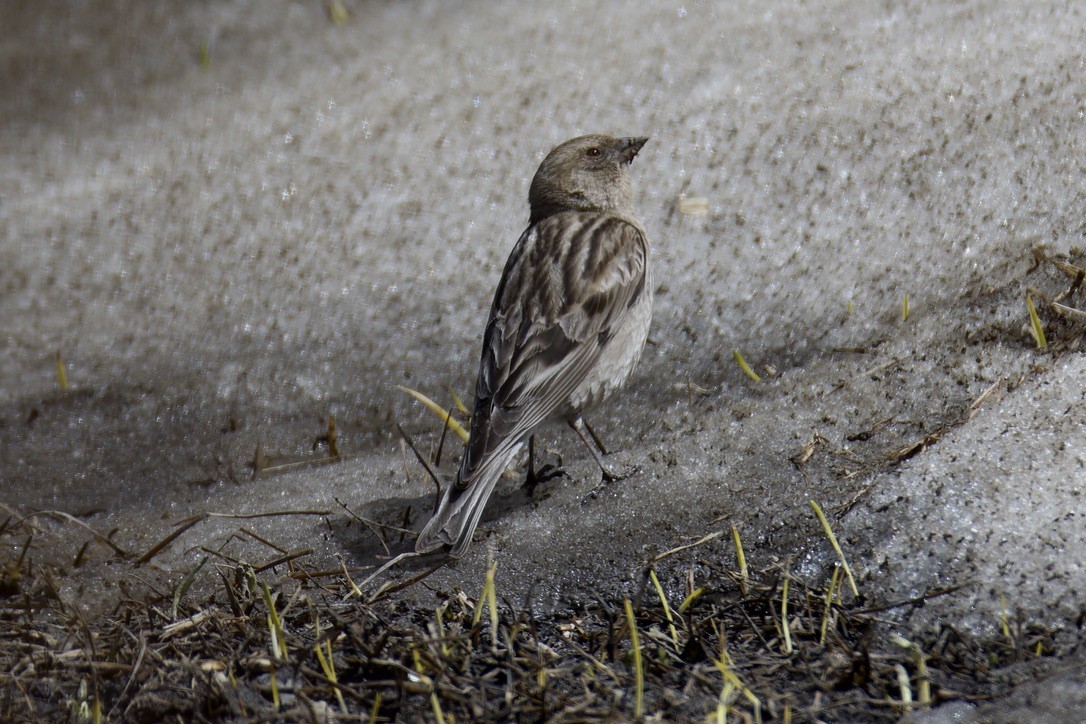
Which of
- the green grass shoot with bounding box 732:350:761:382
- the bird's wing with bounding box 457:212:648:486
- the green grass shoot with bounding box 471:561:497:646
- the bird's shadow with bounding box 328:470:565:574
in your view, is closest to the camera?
the green grass shoot with bounding box 471:561:497:646

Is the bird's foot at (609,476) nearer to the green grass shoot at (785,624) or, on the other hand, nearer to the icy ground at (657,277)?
the icy ground at (657,277)

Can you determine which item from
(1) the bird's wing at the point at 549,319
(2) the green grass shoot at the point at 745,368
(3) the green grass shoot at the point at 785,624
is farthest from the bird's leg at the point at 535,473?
(3) the green grass shoot at the point at 785,624

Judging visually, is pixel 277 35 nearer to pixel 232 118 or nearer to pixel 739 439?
pixel 232 118

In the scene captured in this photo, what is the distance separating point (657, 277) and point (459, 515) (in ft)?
5.23

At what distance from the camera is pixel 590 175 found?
4.55 meters

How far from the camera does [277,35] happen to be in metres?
6.35

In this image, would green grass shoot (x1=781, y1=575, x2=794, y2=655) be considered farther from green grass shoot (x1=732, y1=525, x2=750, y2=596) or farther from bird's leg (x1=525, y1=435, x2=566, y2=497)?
bird's leg (x1=525, y1=435, x2=566, y2=497)

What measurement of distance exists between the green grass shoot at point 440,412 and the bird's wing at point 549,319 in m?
0.36

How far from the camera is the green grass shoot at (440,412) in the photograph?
418 cm

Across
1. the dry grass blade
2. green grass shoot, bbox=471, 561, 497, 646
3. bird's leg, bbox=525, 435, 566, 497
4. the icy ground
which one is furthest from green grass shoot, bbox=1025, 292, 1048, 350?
the dry grass blade

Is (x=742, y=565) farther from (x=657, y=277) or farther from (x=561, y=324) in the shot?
(x=657, y=277)

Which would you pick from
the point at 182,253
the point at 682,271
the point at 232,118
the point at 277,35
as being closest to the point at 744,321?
the point at 682,271

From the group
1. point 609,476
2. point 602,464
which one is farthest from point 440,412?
point 609,476

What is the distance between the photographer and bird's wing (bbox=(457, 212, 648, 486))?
371 centimetres
